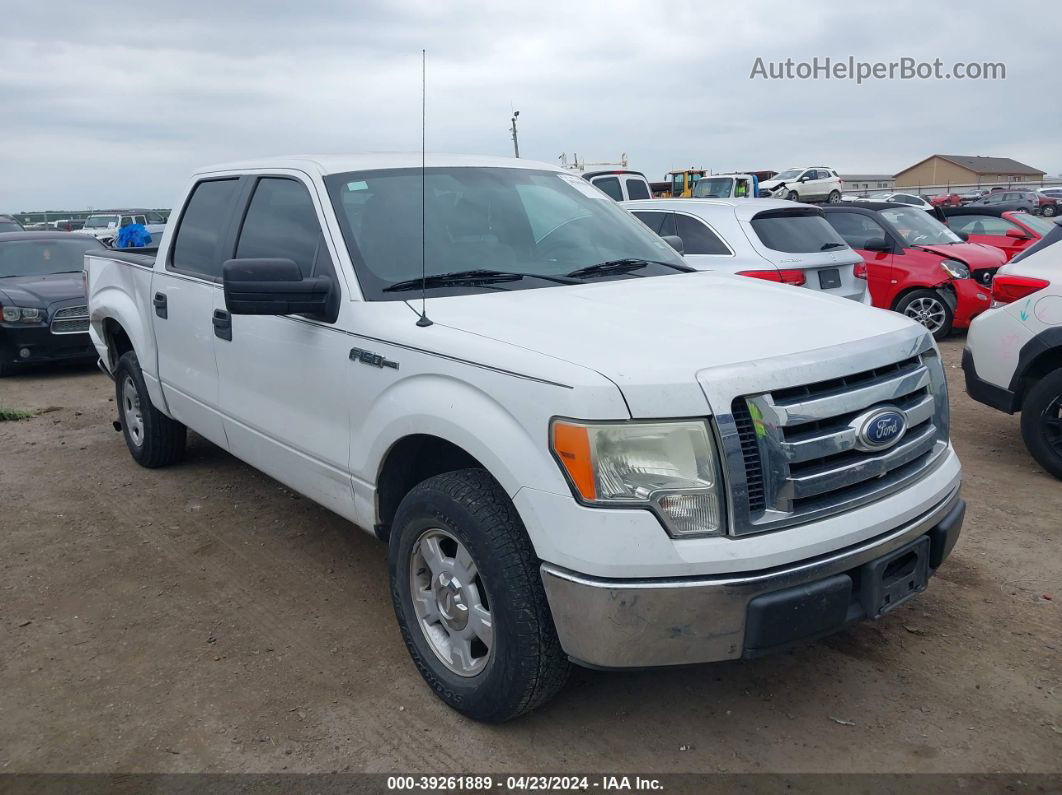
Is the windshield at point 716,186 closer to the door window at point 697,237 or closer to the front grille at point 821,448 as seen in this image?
the door window at point 697,237

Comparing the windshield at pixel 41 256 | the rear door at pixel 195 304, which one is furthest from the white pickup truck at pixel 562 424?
the windshield at pixel 41 256

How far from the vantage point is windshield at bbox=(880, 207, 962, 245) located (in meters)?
11.1

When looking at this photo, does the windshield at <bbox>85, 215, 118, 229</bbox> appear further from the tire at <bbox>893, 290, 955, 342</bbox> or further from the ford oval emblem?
the ford oval emblem

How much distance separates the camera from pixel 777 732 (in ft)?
9.75

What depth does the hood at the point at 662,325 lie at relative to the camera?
2520 millimetres

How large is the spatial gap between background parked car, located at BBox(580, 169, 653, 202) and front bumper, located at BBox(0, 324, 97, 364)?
11.5m

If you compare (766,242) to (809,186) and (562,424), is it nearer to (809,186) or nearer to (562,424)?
(562,424)

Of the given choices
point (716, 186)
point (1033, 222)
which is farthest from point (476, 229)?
point (716, 186)

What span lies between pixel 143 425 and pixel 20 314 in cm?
487

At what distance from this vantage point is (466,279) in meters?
3.53

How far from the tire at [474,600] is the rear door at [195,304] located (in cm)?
189

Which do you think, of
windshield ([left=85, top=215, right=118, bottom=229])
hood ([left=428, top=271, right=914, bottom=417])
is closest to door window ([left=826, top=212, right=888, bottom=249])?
hood ([left=428, top=271, right=914, bottom=417])

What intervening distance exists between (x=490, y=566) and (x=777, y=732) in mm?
1161

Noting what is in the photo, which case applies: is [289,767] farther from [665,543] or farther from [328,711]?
[665,543]
